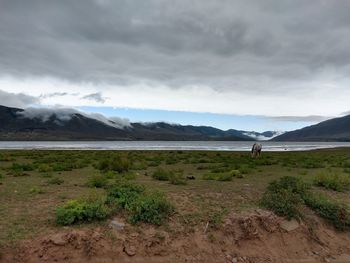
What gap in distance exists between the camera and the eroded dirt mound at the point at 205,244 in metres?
9.46

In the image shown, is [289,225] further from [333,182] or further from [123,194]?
[333,182]

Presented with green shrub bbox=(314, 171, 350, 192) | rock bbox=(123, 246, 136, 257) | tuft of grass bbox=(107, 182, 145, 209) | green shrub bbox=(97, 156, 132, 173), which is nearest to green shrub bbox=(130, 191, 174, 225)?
tuft of grass bbox=(107, 182, 145, 209)

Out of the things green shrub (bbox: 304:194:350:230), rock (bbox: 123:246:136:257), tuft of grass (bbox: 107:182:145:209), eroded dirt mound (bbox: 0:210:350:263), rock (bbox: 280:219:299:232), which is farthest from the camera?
green shrub (bbox: 304:194:350:230)

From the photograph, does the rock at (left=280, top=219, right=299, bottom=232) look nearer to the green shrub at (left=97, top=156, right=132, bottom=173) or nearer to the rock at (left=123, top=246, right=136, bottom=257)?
the rock at (left=123, top=246, right=136, bottom=257)

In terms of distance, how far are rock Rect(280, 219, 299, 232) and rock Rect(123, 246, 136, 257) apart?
4.96 meters

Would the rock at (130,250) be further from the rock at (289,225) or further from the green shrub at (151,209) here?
the rock at (289,225)

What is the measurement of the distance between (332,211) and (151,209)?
646 cm

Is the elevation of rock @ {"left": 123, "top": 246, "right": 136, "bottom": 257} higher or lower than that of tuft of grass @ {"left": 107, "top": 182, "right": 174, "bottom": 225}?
lower

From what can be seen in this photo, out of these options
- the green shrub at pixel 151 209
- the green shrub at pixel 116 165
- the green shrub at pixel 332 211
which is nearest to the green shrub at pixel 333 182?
the green shrub at pixel 332 211

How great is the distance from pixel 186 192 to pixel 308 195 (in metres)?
4.66

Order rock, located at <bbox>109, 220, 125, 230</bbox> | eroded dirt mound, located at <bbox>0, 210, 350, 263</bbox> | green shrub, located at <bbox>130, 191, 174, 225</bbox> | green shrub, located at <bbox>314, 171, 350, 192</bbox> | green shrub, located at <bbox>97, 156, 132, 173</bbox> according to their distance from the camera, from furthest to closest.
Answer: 1. green shrub, located at <bbox>97, 156, 132, 173</bbox>
2. green shrub, located at <bbox>314, 171, 350, 192</bbox>
3. green shrub, located at <bbox>130, 191, 174, 225</bbox>
4. rock, located at <bbox>109, 220, 125, 230</bbox>
5. eroded dirt mound, located at <bbox>0, 210, 350, 263</bbox>

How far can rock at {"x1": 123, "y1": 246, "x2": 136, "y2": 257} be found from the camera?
9.69m

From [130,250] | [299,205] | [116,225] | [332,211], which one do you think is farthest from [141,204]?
[332,211]

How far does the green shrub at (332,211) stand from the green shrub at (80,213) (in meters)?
7.38
